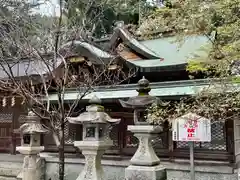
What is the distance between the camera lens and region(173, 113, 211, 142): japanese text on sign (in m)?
7.68

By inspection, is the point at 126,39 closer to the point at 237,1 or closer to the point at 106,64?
the point at 106,64

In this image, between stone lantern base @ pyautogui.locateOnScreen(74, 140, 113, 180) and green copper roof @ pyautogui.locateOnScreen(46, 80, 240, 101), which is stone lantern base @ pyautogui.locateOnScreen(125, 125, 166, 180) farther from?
green copper roof @ pyautogui.locateOnScreen(46, 80, 240, 101)

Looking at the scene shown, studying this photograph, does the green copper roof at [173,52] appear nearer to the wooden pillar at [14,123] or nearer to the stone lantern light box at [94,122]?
the stone lantern light box at [94,122]

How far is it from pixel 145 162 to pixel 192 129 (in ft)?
4.47

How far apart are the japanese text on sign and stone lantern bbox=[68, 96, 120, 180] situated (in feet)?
5.51

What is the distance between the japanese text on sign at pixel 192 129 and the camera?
25.2 ft

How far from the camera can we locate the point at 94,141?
8070 millimetres

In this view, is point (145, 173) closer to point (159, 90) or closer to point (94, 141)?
point (94, 141)

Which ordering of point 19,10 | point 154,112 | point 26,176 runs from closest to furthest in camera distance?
point 154,112 < point 26,176 < point 19,10

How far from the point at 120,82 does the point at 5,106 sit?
19.8 ft

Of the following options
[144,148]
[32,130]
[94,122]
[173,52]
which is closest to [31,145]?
[32,130]

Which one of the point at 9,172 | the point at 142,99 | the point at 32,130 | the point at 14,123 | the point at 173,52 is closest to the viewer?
the point at 142,99

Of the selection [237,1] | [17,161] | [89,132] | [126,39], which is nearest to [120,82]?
[126,39]

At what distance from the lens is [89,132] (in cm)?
827
